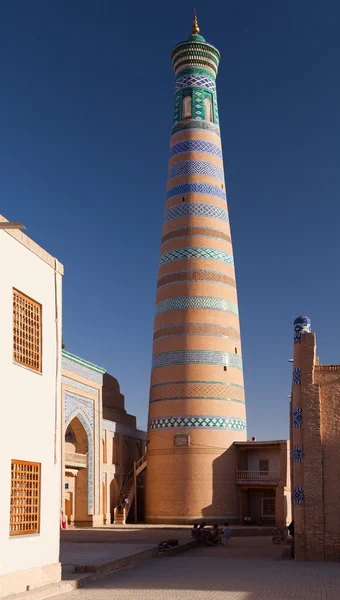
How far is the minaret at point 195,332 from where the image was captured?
26328mm

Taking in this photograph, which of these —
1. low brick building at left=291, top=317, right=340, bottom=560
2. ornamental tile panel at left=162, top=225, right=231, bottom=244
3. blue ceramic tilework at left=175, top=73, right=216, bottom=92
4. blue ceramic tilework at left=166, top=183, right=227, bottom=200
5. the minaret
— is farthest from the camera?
blue ceramic tilework at left=175, top=73, right=216, bottom=92

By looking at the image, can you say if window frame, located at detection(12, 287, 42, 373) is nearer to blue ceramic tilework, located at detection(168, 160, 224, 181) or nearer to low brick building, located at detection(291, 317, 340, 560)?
low brick building, located at detection(291, 317, 340, 560)

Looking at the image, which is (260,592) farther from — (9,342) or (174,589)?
(9,342)

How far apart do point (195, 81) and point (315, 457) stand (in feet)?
59.3

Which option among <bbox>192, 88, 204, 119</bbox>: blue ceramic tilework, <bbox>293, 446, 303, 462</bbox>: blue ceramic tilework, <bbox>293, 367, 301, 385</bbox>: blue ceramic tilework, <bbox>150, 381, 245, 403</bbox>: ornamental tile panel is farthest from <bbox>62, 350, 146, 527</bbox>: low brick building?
<bbox>192, 88, 204, 119</bbox>: blue ceramic tilework

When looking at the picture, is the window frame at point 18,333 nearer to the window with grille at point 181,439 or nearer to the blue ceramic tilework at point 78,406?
the blue ceramic tilework at point 78,406

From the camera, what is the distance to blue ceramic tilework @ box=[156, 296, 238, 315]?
27.3 meters

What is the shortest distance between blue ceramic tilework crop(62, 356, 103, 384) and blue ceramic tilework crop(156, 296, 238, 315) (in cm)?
329

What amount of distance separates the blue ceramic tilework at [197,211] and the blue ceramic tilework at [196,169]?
1.17 m

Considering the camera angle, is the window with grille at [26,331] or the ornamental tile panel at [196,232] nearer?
the window with grille at [26,331]

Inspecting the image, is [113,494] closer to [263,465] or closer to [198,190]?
[263,465]

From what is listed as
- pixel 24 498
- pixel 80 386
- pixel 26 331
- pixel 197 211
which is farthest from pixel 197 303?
pixel 24 498

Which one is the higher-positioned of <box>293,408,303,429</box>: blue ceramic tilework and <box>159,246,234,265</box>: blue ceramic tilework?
<box>159,246,234,265</box>: blue ceramic tilework

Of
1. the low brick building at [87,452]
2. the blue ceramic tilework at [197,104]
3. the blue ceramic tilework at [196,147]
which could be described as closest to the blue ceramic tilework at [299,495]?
the low brick building at [87,452]
